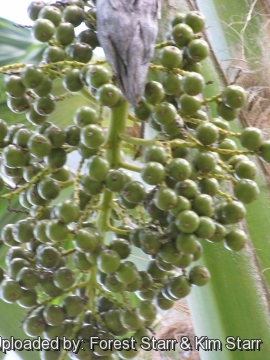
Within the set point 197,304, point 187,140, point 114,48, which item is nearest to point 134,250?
point 197,304

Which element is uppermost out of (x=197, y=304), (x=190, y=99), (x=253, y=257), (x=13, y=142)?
(x=190, y=99)

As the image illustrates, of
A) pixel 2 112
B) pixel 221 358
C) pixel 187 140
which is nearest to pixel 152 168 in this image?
pixel 187 140

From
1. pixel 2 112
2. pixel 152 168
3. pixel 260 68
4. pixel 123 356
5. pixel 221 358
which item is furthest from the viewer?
pixel 2 112

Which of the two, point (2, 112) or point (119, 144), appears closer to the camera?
point (119, 144)

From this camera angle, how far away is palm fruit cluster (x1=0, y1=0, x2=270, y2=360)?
722mm

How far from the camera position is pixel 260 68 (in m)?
1.17

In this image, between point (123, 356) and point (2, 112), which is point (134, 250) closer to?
point (123, 356)

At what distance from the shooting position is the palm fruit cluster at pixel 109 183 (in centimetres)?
72

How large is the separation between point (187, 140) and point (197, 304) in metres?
0.36

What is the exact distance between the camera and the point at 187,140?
0.77m

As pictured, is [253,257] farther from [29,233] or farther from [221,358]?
[29,233]

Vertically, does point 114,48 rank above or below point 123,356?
above

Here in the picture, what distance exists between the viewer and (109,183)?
723 millimetres

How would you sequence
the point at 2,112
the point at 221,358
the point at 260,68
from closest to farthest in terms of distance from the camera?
the point at 221,358
the point at 260,68
the point at 2,112
